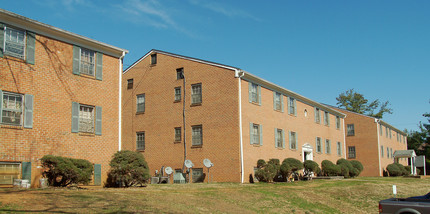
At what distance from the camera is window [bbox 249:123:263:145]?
27.7 m

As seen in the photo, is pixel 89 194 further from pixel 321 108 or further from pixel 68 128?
pixel 321 108

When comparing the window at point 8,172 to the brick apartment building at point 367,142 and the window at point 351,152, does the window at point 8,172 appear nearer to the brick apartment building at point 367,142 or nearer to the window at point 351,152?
the brick apartment building at point 367,142

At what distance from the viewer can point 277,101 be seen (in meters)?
32.3

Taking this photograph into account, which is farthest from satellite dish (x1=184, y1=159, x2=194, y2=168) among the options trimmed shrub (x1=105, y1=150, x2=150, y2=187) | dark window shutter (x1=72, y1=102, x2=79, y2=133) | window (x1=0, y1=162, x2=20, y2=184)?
window (x1=0, y1=162, x2=20, y2=184)

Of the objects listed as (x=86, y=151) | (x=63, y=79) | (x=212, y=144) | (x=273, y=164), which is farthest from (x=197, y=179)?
(x=63, y=79)

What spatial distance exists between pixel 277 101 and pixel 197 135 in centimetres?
757

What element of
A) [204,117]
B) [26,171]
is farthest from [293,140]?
[26,171]

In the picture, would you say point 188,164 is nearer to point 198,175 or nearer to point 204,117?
point 198,175

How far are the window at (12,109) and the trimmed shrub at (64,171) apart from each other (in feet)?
6.22

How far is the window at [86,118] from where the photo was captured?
18781mm

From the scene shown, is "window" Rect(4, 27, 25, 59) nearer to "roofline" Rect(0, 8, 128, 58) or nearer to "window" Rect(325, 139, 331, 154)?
"roofline" Rect(0, 8, 128, 58)

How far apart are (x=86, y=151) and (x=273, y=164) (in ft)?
43.3

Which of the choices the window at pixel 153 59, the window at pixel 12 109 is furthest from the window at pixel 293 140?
the window at pixel 12 109

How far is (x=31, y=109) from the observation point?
17.2 metres
